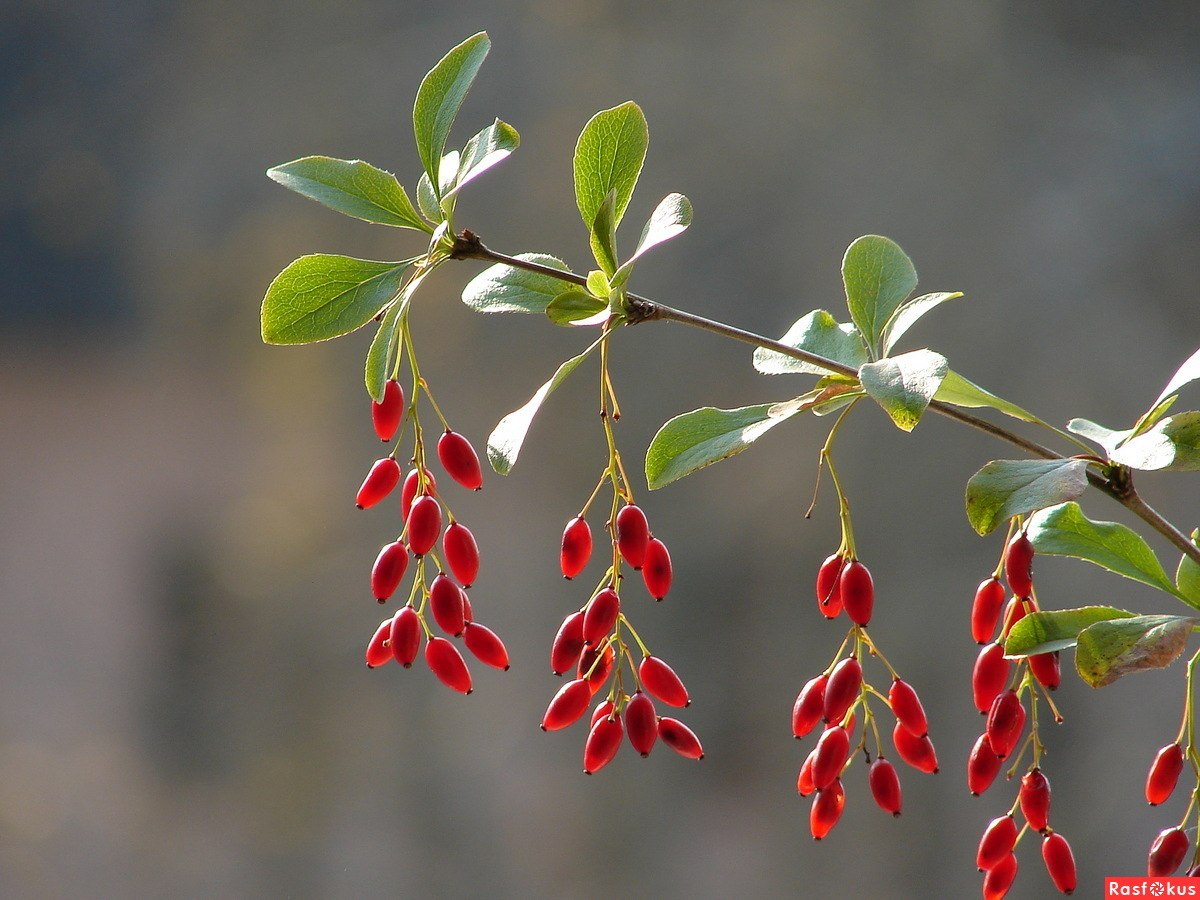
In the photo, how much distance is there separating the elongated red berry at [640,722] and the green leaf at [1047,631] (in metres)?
0.13

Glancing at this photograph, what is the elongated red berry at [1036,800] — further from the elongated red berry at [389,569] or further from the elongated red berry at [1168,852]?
the elongated red berry at [389,569]

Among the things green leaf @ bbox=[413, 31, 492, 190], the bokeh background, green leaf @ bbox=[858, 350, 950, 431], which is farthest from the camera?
the bokeh background

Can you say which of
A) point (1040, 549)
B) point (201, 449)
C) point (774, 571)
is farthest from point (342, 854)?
point (1040, 549)

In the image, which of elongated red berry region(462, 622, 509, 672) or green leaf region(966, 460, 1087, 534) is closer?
green leaf region(966, 460, 1087, 534)

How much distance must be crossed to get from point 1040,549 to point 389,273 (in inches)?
9.4

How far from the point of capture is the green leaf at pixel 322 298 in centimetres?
38

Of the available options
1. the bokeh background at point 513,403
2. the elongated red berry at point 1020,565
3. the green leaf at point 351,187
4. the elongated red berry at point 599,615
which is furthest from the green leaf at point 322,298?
the bokeh background at point 513,403

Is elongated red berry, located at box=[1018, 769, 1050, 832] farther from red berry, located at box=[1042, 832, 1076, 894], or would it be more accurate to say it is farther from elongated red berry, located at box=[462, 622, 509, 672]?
elongated red berry, located at box=[462, 622, 509, 672]

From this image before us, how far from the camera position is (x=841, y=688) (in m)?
0.39

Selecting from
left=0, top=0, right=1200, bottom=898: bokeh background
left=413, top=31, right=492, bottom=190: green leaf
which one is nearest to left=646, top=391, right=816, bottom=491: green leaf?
left=413, top=31, right=492, bottom=190: green leaf

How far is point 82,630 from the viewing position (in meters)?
1.71

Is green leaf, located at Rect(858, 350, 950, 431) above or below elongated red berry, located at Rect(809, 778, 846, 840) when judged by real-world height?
above

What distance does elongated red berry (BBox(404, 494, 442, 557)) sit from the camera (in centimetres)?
39

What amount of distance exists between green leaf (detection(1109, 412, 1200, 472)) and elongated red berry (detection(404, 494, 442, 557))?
22 centimetres
